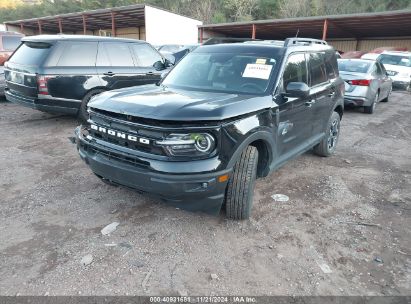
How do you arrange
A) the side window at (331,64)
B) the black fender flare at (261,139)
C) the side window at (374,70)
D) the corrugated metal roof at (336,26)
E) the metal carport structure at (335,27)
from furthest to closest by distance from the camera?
the metal carport structure at (335,27) → the corrugated metal roof at (336,26) → the side window at (374,70) → the side window at (331,64) → the black fender flare at (261,139)

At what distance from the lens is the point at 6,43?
11352 millimetres

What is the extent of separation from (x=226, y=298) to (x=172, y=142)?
1300mm

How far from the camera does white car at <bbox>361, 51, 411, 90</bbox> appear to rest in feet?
47.9

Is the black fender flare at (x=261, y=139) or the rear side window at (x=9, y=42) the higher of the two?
the rear side window at (x=9, y=42)

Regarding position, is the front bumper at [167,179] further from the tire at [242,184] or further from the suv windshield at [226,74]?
the suv windshield at [226,74]

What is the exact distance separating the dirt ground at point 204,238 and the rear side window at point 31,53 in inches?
84.4

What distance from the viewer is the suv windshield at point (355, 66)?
9364mm

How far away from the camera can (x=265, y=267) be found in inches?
109

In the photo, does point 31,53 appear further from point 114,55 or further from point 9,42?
point 9,42

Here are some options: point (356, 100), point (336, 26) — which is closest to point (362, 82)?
point (356, 100)

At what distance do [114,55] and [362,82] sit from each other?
21.6ft

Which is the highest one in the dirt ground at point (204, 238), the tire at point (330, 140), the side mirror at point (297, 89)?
the side mirror at point (297, 89)

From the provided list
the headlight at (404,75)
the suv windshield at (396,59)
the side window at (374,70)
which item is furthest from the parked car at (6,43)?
the headlight at (404,75)

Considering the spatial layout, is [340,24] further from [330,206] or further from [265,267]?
[265,267]
